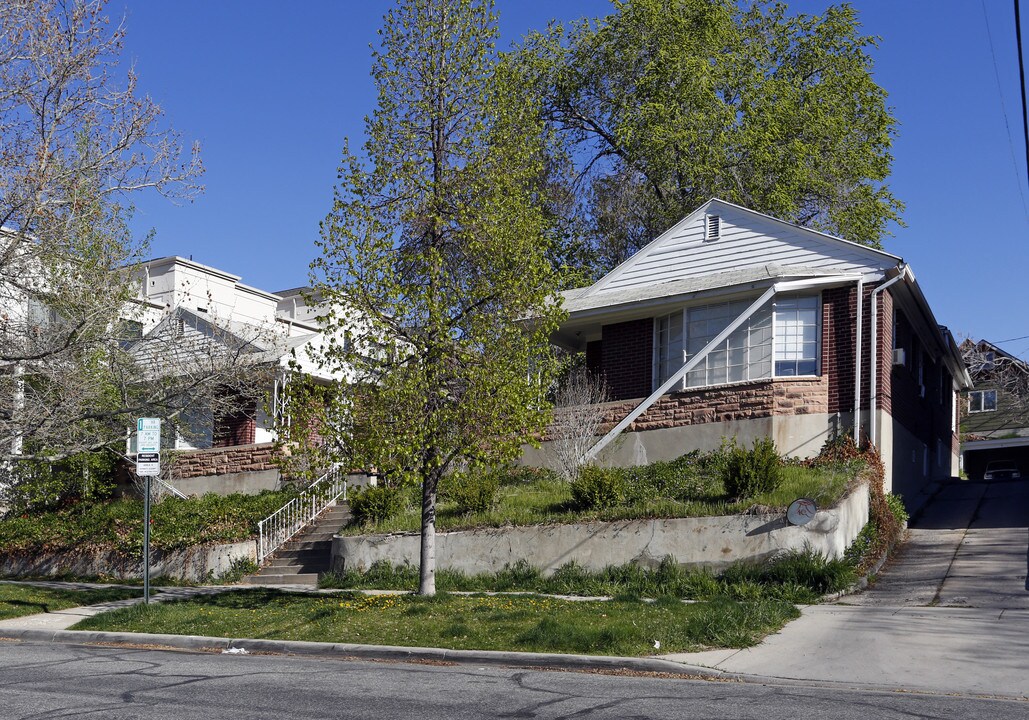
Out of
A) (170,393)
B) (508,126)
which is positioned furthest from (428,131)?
(170,393)

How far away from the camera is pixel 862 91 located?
111 feet

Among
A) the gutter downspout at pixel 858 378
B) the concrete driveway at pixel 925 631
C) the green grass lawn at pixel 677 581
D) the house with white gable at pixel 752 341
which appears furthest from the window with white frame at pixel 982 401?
the green grass lawn at pixel 677 581

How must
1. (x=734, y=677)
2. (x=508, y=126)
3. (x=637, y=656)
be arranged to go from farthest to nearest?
(x=508, y=126) < (x=637, y=656) < (x=734, y=677)

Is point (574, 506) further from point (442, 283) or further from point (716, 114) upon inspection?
point (716, 114)

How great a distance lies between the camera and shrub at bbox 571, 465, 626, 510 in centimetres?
1731

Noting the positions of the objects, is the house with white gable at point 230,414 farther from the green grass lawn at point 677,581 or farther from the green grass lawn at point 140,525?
the green grass lawn at point 677,581

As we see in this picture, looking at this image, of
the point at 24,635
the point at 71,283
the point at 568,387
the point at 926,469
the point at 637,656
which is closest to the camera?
the point at 637,656

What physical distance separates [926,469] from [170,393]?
1931 cm

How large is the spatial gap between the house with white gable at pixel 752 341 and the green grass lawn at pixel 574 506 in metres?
2.16

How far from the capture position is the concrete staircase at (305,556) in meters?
19.8

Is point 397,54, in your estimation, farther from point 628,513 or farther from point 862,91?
point 862,91

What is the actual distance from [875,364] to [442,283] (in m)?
9.25

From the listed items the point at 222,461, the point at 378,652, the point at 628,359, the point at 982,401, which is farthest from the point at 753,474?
the point at 982,401

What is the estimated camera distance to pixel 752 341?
2111 centimetres
